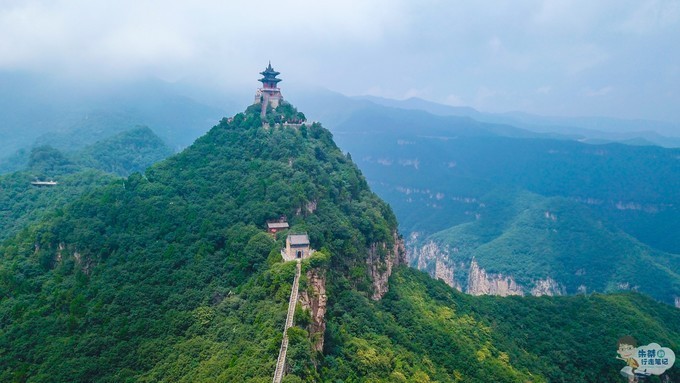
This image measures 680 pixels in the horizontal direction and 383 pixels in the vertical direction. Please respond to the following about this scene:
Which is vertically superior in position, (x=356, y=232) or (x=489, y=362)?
(x=356, y=232)

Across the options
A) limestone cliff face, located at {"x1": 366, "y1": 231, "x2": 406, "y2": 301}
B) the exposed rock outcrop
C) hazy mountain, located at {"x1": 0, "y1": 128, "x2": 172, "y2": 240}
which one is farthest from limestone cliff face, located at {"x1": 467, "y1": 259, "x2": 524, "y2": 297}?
hazy mountain, located at {"x1": 0, "y1": 128, "x2": 172, "y2": 240}

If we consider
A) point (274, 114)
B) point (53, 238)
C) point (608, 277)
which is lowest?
point (608, 277)

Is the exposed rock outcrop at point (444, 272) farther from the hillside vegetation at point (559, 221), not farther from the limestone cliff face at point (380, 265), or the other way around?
the limestone cliff face at point (380, 265)

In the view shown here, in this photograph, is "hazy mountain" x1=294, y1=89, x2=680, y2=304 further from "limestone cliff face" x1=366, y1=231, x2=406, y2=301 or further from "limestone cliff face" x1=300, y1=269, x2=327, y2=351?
"limestone cliff face" x1=300, y1=269, x2=327, y2=351

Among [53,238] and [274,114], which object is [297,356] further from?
[274,114]

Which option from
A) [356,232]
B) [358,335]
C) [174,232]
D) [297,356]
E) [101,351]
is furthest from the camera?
[356,232]

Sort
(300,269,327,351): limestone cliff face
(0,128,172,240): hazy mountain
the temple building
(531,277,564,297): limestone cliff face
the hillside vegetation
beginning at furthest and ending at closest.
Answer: the hillside vegetation → (531,277,564,297): limestone cliff face → (0,128,172,240): hazy mountain → the temple building → (300,269,327,351): limestone cliff face

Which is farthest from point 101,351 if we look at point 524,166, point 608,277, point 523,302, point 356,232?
point 524,166
